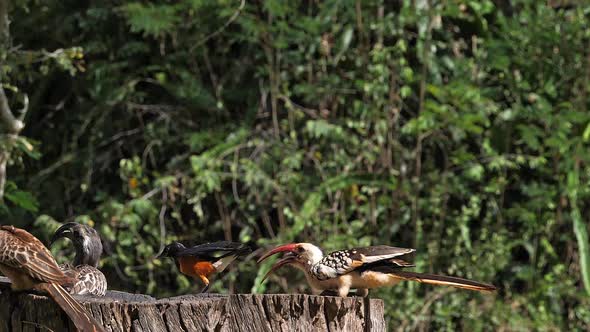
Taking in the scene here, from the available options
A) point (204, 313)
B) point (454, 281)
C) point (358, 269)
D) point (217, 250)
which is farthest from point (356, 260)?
point (204, 313)

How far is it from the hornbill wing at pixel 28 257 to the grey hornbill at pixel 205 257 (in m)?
0.78

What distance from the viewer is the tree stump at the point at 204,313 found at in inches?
149

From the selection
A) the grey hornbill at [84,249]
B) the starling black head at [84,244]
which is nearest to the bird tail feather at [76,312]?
the grey hornbill at [84,249]

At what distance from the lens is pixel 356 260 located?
4.55 metres

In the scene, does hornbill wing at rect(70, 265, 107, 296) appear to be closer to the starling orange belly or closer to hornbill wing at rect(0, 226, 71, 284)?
hornbill wing at rect(0, 226, 71, 284)

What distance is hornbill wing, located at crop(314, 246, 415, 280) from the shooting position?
14.9 feet

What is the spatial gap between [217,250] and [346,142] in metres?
3.86

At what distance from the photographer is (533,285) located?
8.61 m

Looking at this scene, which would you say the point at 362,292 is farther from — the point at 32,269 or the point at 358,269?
the point at 32,269

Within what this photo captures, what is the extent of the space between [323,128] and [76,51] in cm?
209

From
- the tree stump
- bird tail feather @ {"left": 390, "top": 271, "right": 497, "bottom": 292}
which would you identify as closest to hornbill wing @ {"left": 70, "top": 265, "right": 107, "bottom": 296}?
the tree stump

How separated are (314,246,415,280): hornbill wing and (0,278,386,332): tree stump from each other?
0.34m

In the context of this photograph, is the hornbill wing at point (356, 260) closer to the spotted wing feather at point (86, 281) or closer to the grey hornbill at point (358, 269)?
the grey hornbill at point (358, 269)

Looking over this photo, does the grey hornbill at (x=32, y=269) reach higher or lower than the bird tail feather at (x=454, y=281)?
higher
